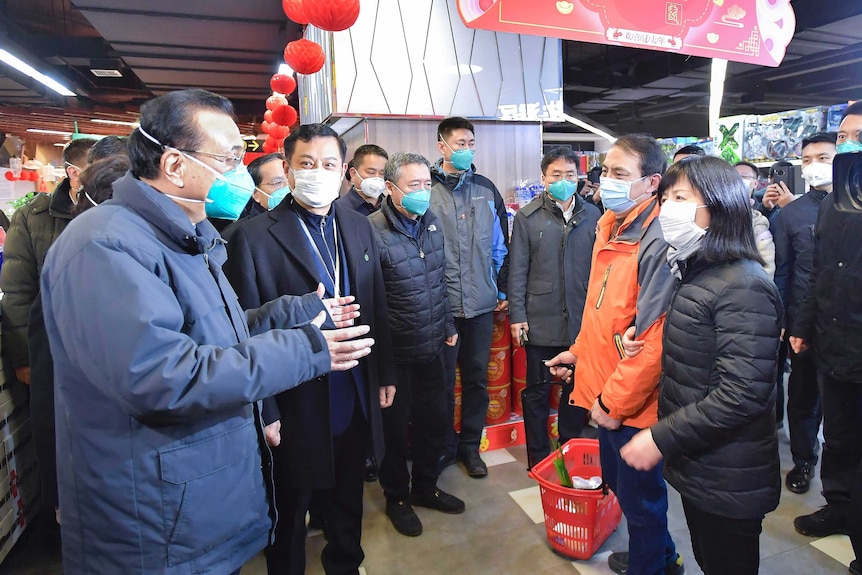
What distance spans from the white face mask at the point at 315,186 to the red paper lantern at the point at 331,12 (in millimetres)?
1700

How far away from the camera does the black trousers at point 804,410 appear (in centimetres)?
293

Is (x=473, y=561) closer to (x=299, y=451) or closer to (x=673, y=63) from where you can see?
(x=299, y=451)

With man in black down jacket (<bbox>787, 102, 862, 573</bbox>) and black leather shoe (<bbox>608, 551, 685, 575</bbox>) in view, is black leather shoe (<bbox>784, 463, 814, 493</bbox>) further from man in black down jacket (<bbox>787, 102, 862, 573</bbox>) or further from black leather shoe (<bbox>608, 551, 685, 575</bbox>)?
black leather shoe (<bbox>608, 551, 685, 575</bbox>)

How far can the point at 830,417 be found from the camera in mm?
2420

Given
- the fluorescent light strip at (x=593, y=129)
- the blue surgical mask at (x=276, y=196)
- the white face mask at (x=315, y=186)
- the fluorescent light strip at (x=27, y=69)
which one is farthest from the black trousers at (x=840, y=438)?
the fluorescent light strip at (x=593, y=129)

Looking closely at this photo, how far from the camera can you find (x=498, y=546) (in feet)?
8.14

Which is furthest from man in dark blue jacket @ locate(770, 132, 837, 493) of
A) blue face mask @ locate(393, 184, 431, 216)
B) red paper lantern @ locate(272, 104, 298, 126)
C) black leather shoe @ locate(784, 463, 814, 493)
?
red paper lantern @ locate(272, 104, 298, 126)

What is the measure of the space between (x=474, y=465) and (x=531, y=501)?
417 mm

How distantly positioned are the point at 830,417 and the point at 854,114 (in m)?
1.61

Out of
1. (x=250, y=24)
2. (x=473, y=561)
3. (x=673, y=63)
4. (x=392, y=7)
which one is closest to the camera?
(x=473, y=561)

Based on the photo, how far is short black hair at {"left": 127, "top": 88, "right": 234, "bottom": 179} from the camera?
4.04ft

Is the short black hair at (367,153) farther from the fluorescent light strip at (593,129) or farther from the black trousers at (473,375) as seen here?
the fluorescent light strip at (593,129)

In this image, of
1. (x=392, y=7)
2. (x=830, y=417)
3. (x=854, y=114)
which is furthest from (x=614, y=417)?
(x=392, y=7)

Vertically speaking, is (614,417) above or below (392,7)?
below
